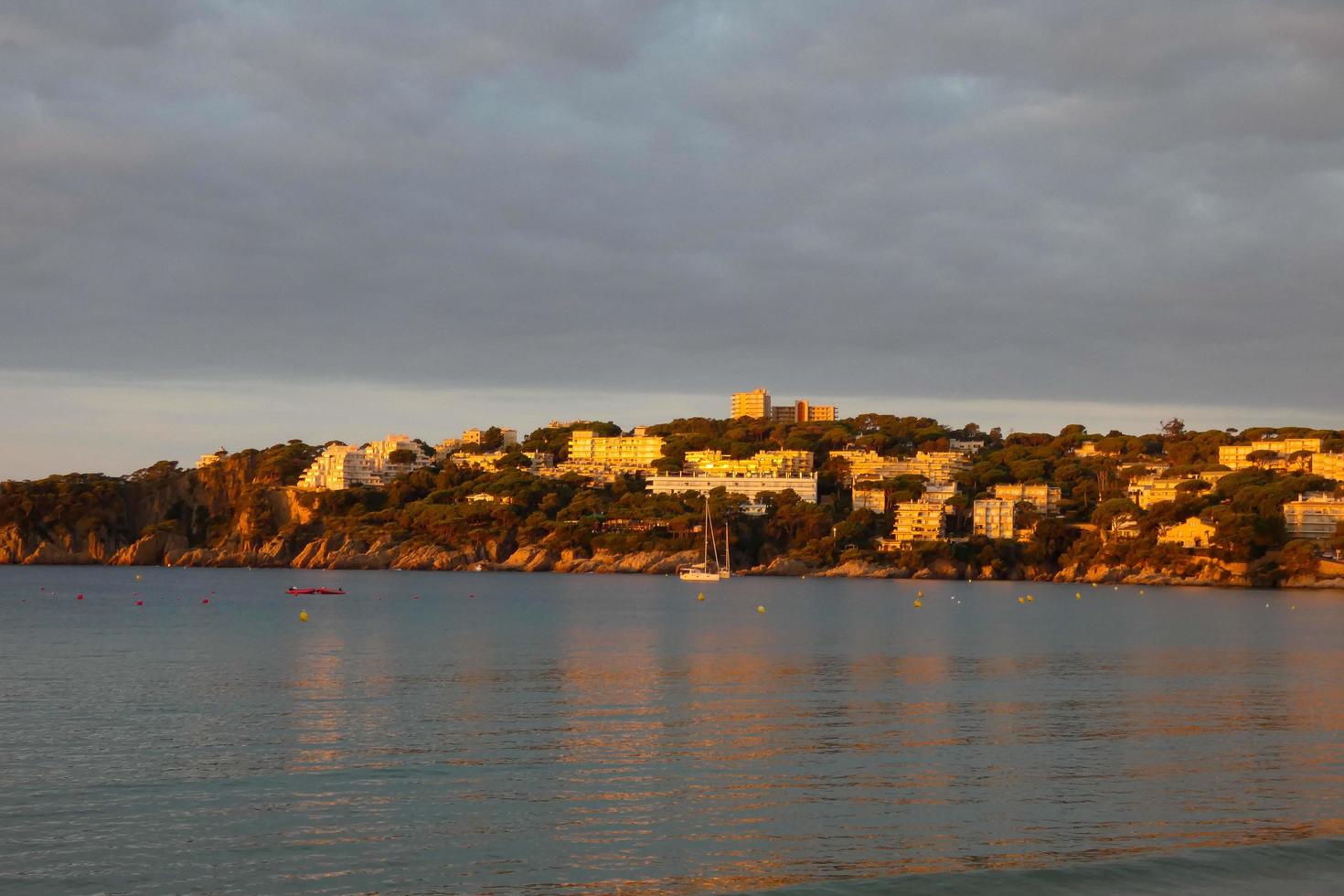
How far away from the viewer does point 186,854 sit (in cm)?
1389

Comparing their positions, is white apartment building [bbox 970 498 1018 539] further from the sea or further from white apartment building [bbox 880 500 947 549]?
the sea

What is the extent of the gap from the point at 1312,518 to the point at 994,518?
28.6 metres

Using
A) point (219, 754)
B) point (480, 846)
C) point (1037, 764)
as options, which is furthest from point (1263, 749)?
point (219, 754)

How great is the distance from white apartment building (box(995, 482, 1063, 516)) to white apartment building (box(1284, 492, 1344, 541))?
25416 mm

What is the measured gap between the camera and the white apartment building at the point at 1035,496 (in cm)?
13925

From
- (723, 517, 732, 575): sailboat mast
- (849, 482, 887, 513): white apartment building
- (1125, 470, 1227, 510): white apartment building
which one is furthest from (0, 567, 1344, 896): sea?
(849, 482, 887, 513): white apartment building

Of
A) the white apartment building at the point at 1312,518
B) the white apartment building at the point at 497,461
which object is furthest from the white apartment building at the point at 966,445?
the white apartment building at the point at 1312,518

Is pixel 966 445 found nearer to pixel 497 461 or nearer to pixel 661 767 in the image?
pixel 497 461

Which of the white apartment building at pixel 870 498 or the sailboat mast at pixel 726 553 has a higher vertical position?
the white apartment building at pixel 870 498

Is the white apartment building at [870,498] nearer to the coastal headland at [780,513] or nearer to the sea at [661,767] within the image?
the coastal headland at [780,513]

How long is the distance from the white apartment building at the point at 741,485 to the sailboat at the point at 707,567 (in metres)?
15.8

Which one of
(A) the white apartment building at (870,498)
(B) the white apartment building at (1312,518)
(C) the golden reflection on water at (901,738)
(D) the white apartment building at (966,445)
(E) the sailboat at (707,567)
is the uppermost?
(D) the white apartment building at (966,445)

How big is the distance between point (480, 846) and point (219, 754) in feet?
22.9

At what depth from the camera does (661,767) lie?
18797mm
